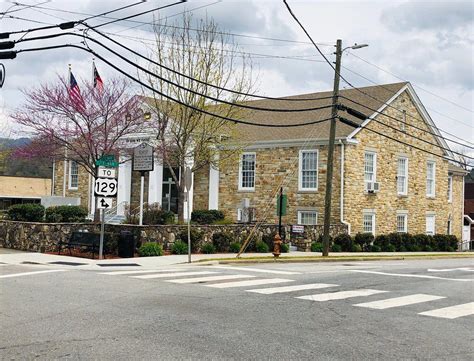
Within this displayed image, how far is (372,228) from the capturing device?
33.2 meters

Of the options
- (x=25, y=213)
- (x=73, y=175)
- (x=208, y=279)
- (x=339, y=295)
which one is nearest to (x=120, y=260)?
(x=208, y=279)

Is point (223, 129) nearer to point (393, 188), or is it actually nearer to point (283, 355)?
point (393, 188)

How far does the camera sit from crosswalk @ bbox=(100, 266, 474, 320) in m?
11.1

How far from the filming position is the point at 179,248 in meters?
23.0

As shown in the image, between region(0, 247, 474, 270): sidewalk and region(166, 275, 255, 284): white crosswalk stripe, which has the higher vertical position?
region(166, 275, 255, 284): white crosswalk stripe

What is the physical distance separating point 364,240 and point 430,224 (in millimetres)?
9407

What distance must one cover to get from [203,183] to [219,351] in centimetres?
2900

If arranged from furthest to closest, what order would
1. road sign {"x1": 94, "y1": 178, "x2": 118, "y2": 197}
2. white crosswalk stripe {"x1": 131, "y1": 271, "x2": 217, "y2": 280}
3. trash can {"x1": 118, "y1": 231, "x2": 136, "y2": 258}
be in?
trash can {"x1": 118, "y1": 231, "x2": 136, "y2": 258} < road sign {"x1": 94, "y1": 178, "x2": 118, "y2": 197} < white crosswalk stripe {"x1": 131, "y1": 271, "x2": 217, "y2": 280}

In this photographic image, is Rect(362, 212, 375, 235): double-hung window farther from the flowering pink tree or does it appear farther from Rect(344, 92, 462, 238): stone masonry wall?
the flowering pink tree

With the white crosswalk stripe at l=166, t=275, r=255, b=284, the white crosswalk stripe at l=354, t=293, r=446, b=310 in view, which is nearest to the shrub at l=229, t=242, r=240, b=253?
the white crosswalk stripe at l=166, t=275, r=255, b=284

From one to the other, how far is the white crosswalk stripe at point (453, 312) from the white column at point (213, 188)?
80.1ft

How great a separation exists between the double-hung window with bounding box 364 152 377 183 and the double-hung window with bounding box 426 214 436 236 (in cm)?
683

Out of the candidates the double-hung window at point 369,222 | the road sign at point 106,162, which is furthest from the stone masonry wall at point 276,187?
the road sign at point 106,162

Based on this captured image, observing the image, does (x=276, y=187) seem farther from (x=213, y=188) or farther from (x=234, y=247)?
(x=234, y=247)
